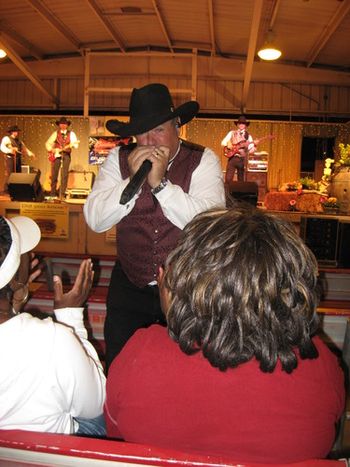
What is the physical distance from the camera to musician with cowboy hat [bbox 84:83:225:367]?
4.93 feet

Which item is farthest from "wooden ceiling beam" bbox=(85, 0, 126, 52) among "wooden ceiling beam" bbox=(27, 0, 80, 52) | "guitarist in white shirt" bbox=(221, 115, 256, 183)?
"guitarist in white shirt" bbox=(221, 115, 256, 183)

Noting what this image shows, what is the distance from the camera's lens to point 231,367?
75cm

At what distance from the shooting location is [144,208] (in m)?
1.60

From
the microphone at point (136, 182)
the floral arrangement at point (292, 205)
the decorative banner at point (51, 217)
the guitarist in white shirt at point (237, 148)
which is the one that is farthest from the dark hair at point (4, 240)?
the guitarist in white shirt at point (237, 148)

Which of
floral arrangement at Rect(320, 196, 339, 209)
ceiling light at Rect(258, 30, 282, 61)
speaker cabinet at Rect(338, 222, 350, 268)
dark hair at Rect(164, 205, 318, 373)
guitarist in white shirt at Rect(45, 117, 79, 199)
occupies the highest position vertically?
ceiling light at Rect(258, 30, 282, 61)

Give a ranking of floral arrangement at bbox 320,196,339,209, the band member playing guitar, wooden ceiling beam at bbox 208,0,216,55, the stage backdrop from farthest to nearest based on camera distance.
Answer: the stage backdrop
the band member playing guitar
wooden ceiling beam at bbox 208,0,216,55
floral arrangement at bbox 320,196,339,209

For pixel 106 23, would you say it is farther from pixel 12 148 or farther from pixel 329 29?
pixel 329 29

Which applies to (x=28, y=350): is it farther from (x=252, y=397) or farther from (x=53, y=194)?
(x=53, y=194)

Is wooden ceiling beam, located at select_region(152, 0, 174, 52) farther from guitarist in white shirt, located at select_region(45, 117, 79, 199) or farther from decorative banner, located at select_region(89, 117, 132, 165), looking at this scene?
guitarist in white shirt, located at select_region(45, 117, 79, 199)

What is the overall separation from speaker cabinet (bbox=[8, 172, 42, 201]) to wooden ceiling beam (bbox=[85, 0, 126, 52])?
351 cm

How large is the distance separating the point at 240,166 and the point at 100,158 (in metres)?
3.32

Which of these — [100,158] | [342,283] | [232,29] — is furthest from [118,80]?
[342,283]

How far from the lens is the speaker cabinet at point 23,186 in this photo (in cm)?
607

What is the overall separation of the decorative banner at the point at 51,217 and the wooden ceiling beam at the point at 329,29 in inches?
214
